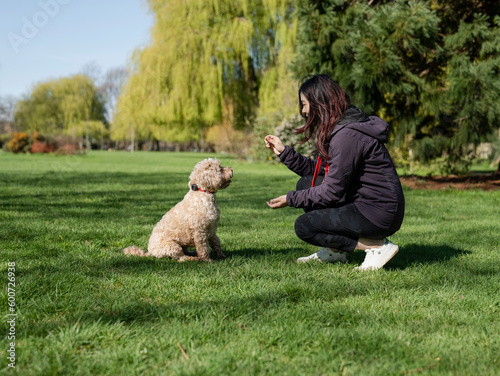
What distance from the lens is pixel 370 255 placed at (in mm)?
3861

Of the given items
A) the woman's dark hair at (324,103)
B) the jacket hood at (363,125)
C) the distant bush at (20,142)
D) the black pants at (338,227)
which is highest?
the distant bush at (20,142)

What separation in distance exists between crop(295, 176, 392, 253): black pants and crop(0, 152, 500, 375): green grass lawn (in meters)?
0.25

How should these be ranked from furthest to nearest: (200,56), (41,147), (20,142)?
(20,142) → (41,147) → (200,56)

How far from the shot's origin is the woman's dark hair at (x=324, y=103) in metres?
3.68

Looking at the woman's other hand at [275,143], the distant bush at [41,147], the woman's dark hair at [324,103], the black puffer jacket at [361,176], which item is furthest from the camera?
the distant bush at [41,147]

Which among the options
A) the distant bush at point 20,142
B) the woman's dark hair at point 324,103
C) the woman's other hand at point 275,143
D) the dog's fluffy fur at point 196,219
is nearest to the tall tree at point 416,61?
the woman's other hand at point 275,143

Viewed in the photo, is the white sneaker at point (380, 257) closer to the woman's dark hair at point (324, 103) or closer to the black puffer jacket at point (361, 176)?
the black puffer jacket at point (361, 176)

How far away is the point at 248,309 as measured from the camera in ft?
9.29

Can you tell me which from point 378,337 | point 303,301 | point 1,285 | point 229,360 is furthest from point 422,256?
point 1,285

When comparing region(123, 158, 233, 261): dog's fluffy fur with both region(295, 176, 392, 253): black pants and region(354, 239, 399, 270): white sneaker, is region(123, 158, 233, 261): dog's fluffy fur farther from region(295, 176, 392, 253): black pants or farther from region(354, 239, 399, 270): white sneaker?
region(354, 239, 399, 270): white sneaker

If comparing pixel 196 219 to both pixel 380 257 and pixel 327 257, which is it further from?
pixel 380 257

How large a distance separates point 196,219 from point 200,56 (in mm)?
22910

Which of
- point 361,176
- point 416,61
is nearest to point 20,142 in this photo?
point 416,61

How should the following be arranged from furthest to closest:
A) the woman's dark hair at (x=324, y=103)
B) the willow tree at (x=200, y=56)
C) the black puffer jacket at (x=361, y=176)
Answer: the willow tree at (x=200, y=56) < the woman's dark hair at (x=324, y=103) < the black puffer jacket at (x=361, y=176)
